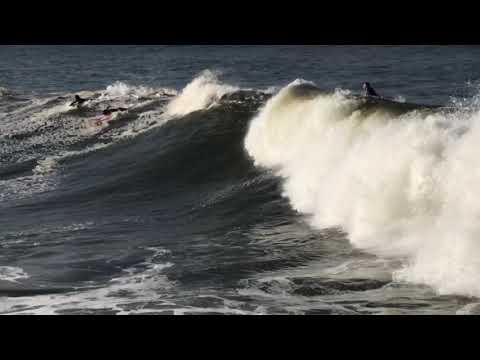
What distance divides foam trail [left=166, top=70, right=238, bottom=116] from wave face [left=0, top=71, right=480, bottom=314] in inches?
146

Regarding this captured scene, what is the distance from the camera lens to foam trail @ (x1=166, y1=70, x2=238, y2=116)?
28.9 meters

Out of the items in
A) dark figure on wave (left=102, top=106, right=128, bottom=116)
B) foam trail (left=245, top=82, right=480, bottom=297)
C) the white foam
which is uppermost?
foam trail (left=245, top=82, right=480, bottom=297)

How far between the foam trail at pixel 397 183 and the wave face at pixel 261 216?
3cm

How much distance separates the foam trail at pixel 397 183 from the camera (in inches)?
356

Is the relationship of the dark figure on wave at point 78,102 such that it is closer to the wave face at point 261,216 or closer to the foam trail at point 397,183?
the wave face at point 261,216

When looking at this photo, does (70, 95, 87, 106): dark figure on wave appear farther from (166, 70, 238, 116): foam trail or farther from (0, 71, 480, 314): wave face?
(0, 71, 480, 314): wave face

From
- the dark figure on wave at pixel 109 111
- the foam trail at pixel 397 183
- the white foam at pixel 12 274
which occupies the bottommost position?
the white foam at pixel 12 274

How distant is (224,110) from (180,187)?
8.66 metres

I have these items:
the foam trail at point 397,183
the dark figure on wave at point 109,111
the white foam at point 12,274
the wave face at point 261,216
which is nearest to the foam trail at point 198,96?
the dark figure on wave at point 109,111

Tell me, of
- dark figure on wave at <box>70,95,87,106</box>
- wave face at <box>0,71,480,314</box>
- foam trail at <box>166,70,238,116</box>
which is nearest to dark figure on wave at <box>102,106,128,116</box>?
foam trail at <box>166,70,238,116</box>

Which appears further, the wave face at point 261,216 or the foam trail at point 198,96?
the foam trail at point 198,96

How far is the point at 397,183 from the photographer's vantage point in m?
12.5

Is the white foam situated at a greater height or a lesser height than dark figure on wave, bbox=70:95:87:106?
lesser
